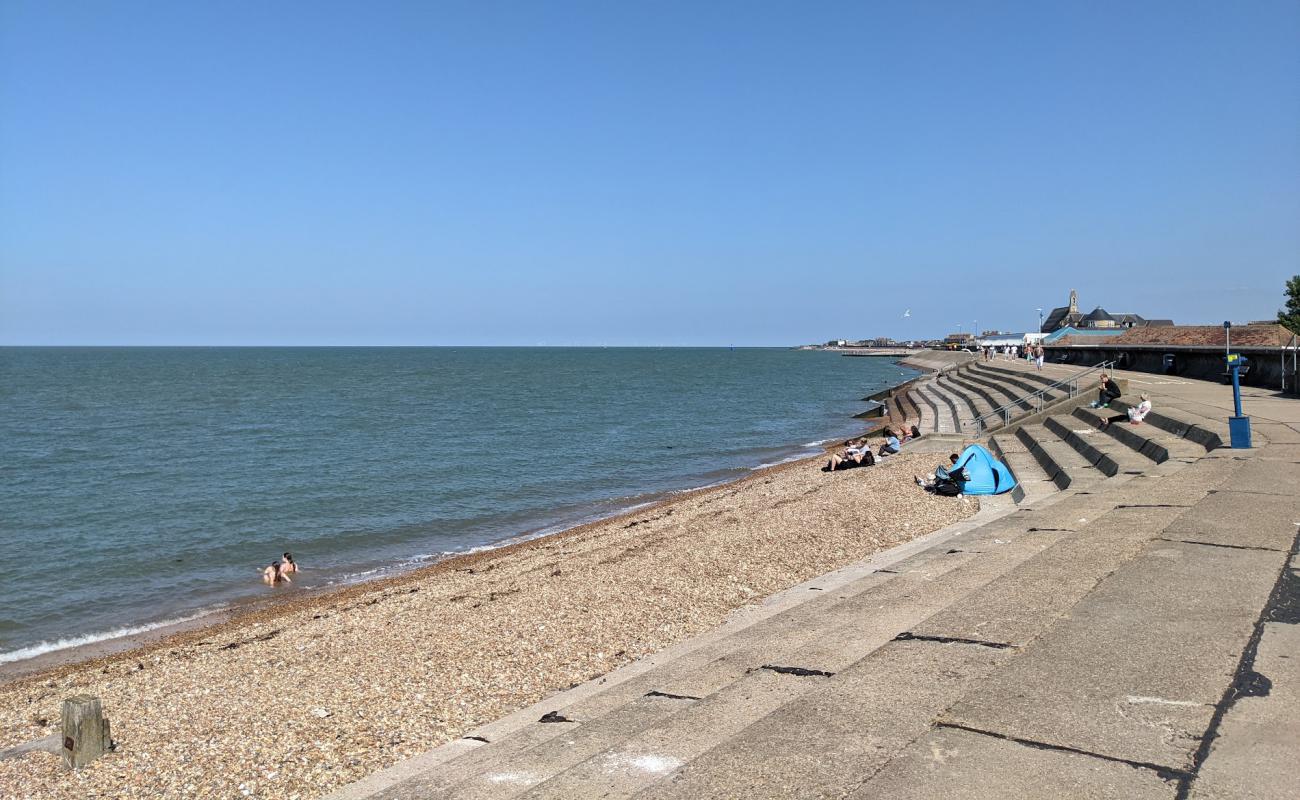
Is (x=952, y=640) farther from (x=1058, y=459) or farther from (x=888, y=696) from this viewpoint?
(x=1058, y=459)

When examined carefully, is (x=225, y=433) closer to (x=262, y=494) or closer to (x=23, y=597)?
(x=262, y=494)

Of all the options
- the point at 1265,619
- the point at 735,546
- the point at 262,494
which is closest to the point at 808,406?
the point at 262,494

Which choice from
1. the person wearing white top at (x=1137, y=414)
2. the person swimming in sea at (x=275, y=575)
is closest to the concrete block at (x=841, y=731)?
the person swimming in sea at (x=275, y=575)

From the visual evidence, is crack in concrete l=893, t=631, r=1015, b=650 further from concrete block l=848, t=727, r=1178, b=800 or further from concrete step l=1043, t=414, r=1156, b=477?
concrete step l=1043, t=414, r=1156, b=477

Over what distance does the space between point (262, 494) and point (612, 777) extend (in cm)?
2172

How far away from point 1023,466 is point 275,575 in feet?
46.6

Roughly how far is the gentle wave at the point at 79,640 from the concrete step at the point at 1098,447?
14815 mm

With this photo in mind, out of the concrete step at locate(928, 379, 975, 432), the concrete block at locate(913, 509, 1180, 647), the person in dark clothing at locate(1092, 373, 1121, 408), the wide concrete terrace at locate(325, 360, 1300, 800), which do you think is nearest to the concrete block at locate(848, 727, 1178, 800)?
the wide concrete terrace at locate(325, 360, 1300, 800)

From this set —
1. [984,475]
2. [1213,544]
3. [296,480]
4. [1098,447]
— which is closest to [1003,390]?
[1098,447]

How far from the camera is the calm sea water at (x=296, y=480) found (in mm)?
15445

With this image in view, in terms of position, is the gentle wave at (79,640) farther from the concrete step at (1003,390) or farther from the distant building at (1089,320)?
the distant building at (1089,320)

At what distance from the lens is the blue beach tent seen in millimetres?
14391

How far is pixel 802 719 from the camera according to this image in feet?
16.0

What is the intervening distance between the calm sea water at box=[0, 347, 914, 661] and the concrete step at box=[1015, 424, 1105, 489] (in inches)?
365
